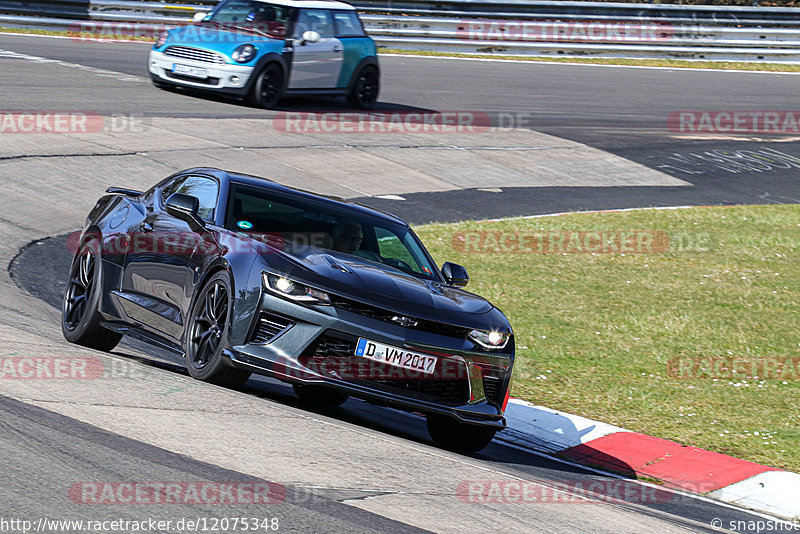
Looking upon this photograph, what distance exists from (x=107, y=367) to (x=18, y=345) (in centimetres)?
64

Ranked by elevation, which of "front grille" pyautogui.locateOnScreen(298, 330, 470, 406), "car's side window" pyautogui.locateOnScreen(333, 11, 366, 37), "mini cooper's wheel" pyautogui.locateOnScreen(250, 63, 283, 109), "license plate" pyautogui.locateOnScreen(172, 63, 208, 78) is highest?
"car's side window" pyautogui.locateOnScreen(333, 11, 366, 37)

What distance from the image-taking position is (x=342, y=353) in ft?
22.1

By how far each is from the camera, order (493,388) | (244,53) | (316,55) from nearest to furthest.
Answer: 1. (493,388)
2. (244,53)
3. (316,55)

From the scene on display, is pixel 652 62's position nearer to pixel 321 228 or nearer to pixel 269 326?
pixel 321 228

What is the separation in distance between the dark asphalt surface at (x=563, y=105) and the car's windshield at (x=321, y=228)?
7638 mm

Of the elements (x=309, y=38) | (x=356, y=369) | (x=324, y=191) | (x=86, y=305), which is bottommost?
(x=324, y=191)

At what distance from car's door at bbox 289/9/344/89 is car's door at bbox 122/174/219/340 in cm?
1283

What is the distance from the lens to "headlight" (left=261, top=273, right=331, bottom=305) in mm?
6770

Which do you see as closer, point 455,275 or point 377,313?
point 377,313

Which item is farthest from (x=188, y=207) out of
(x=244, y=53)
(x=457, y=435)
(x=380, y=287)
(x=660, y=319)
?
(x=244, y=53)

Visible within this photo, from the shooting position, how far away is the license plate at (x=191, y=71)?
788 inches

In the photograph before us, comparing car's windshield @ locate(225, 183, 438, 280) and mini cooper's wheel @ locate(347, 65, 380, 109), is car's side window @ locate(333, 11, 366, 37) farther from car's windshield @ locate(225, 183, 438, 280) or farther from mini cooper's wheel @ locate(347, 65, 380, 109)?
car's windshield @ locate(225, 183, 438, 280)

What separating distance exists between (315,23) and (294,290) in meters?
15.4

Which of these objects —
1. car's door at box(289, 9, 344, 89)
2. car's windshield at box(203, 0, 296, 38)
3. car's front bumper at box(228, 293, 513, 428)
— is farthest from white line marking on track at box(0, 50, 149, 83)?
car's front bumper at box(228, 293, 513, 428)
